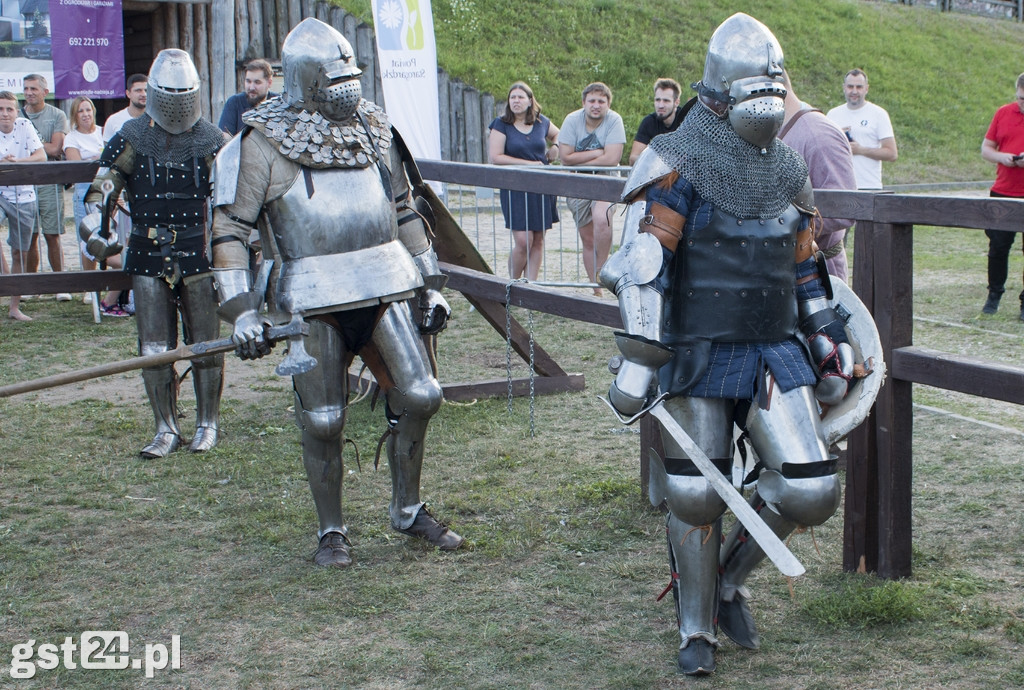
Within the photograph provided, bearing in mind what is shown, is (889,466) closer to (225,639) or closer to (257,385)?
(225,639)

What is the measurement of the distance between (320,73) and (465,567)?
6.17 feet

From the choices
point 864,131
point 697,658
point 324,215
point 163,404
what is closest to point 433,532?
point 324,215

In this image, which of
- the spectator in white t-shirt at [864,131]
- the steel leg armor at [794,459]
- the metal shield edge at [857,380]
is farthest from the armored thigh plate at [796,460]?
the spectator in white t-shirt at [864,131]

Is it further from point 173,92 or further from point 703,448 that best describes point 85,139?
point 703,448

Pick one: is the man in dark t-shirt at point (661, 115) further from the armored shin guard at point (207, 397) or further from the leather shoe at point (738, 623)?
the leather shoe at point (738, 623)

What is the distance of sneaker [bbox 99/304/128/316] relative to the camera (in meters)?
9.23

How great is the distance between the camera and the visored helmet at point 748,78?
10.5 ft

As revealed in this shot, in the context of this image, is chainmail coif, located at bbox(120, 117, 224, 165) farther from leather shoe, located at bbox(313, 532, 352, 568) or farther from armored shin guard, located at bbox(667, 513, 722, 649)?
armored shin guard, located at bbox(667, 513, 722, 649)

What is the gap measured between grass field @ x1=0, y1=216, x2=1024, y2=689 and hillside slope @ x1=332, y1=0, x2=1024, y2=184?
41.6ft

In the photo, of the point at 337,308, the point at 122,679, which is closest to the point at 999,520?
the point at 337,308

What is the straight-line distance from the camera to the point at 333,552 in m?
4.29

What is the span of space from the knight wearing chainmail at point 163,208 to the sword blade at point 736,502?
3171 millimetres

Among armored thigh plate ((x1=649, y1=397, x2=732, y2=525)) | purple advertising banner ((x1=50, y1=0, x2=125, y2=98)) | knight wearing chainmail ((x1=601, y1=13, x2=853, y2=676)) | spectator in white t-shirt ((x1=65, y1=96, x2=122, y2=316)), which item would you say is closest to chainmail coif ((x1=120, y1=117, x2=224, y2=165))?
knight wearing chainmail ((x1=601, y1=13, x2=853, y2=676))

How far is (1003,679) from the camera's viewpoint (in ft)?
10.5
